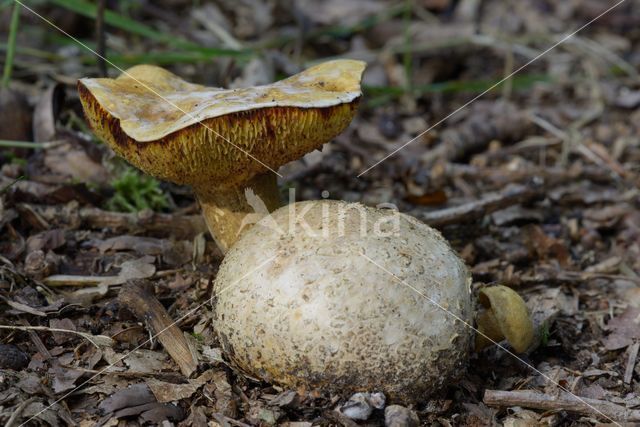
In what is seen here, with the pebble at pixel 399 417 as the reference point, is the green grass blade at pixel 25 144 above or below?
above

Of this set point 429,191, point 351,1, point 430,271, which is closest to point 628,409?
point 430,271

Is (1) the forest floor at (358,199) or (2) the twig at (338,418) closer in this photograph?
(2) the twig at (338,418)

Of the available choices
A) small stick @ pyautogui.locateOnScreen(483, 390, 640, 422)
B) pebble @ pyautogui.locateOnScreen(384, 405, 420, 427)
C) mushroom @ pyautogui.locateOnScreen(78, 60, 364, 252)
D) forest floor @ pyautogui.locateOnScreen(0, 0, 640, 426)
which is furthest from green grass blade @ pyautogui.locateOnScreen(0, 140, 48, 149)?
small stick @ pyautogui.locateOnScreen(483, 390, 640, 422)

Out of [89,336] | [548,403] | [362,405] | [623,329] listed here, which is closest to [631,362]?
[623,329]

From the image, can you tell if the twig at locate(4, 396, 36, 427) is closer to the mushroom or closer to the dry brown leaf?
the mushroom

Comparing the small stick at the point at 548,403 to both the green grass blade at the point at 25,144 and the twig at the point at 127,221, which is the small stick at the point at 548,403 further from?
the green grass blade at the point at 25,144

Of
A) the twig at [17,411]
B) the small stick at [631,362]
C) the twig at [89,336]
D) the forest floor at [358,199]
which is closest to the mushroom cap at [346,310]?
the forest floor at [358,199]
